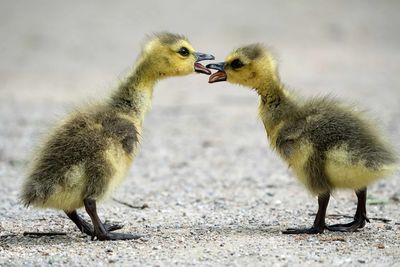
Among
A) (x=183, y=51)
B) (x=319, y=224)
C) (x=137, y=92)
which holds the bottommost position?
(x=319, y=224)

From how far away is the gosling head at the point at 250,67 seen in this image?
19.1 feet

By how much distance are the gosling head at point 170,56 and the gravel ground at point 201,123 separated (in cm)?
26

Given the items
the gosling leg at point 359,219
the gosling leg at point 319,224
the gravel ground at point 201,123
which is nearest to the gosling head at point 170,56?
the gravel ground at point 201,123

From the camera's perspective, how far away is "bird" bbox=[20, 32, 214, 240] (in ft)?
17.1

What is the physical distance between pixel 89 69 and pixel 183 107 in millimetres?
4106

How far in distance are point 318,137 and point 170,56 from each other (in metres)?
1.28

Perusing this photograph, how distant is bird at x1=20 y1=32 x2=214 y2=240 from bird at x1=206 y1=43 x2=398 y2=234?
2.70 ft

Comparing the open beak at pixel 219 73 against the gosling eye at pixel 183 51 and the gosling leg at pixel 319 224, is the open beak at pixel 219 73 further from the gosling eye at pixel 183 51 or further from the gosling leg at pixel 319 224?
the gosling leg at pixel 319 224

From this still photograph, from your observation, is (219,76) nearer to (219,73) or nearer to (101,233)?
(219,73)

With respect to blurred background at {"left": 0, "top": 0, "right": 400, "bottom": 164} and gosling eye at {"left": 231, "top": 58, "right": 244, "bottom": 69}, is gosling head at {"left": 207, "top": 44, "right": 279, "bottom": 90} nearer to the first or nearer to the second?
gosling eye at {"left": 231, "top": 58, "right": 244, "bottom": 69}

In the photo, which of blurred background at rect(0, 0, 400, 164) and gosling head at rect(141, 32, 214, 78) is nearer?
gosling head at rect(141, 32, 214, 78)

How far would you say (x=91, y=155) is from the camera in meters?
5.23

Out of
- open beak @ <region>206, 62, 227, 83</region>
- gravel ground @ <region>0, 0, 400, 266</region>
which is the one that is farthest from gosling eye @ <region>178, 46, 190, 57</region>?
gravel ground @ <region>0, 0, 400, 266</region>

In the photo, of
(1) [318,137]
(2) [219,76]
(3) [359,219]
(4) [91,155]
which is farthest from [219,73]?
(3) [359,219]
